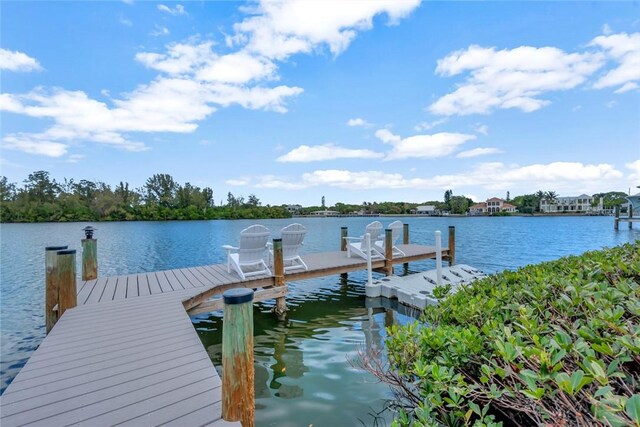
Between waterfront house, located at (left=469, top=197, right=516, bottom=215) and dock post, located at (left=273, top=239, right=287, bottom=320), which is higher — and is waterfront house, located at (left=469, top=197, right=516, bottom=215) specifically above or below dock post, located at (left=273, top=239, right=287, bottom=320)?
above

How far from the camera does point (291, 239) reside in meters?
7.41

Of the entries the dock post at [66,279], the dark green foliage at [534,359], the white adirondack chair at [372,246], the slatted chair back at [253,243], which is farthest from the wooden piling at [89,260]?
the dark green foliage at [534,359]

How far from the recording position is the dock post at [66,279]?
4.26m

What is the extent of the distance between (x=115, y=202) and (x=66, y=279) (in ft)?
223

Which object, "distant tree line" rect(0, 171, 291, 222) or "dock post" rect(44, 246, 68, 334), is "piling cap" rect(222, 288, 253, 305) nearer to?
"dock post" rect(44, 246, 68, 334)

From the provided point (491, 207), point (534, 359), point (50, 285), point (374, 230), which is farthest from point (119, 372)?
point (491, 207)

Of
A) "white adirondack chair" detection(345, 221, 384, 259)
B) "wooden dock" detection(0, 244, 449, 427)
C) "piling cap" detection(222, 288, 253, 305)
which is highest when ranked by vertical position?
"piling cap" detection(222, 288, 253, 305)

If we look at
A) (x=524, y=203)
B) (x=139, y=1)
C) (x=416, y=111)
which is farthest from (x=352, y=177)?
(x=524, y=203)

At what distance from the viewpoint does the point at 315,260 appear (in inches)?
363

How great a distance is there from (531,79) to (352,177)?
36142 mm

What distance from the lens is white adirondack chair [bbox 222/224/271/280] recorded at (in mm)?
6535

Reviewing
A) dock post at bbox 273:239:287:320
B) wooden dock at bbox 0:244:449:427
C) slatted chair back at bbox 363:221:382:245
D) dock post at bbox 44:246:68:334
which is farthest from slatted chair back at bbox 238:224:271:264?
slatted chair back at bbox 363:221:382:245

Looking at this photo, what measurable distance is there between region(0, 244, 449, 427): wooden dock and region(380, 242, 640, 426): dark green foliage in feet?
4.91

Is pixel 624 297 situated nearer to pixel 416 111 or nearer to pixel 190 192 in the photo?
pixel 416 111
